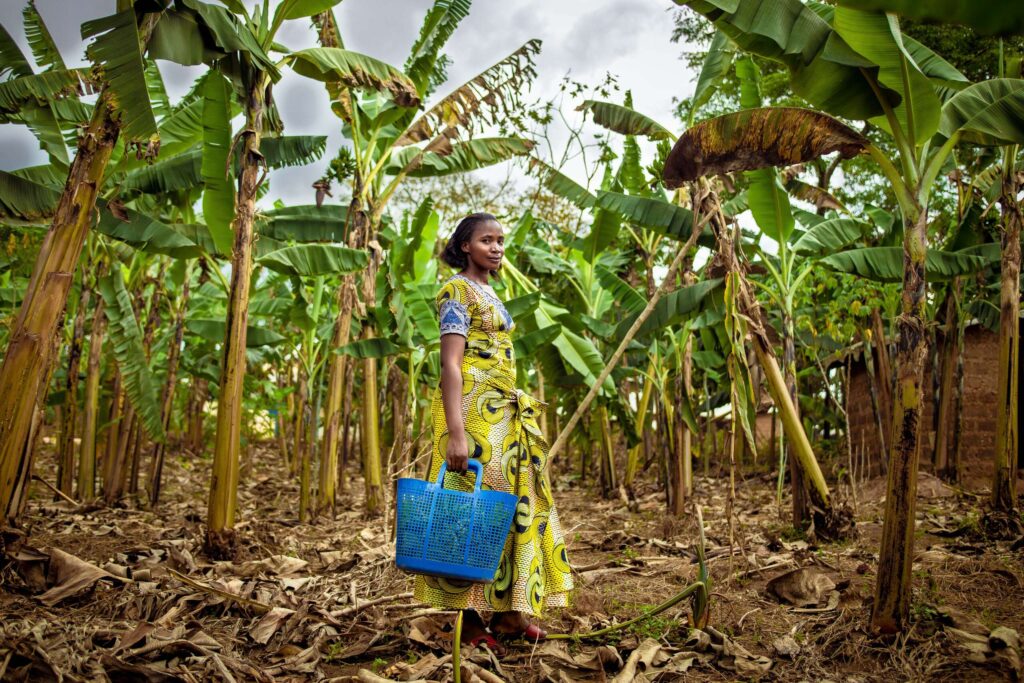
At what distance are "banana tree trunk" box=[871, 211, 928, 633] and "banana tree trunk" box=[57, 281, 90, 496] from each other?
702cm

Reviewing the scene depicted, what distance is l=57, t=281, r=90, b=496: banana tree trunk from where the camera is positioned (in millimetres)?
7387

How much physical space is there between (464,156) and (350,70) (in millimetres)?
2329

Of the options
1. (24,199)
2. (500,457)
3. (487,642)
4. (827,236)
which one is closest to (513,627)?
(487,642)

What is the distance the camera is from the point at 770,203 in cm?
627

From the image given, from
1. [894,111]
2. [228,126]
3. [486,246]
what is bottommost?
[486,246]

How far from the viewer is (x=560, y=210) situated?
12.5m

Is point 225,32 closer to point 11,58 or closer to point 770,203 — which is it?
point 11,58

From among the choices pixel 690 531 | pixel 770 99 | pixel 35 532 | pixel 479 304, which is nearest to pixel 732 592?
pixel 690 531

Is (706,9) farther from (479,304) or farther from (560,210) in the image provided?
(560,210)

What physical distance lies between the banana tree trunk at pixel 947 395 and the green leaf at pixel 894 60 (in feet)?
18.2

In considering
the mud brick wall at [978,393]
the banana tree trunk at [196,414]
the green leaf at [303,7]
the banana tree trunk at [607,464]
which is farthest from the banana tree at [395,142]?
the banana tree trunk at [196,414]

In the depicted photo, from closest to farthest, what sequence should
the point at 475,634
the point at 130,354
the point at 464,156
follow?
the point at 475,634 → the point at 130,354 → the point at 464,156

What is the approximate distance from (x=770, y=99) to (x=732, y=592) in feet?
36.6

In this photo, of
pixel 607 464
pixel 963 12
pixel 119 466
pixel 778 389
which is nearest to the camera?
pixel 963 12
